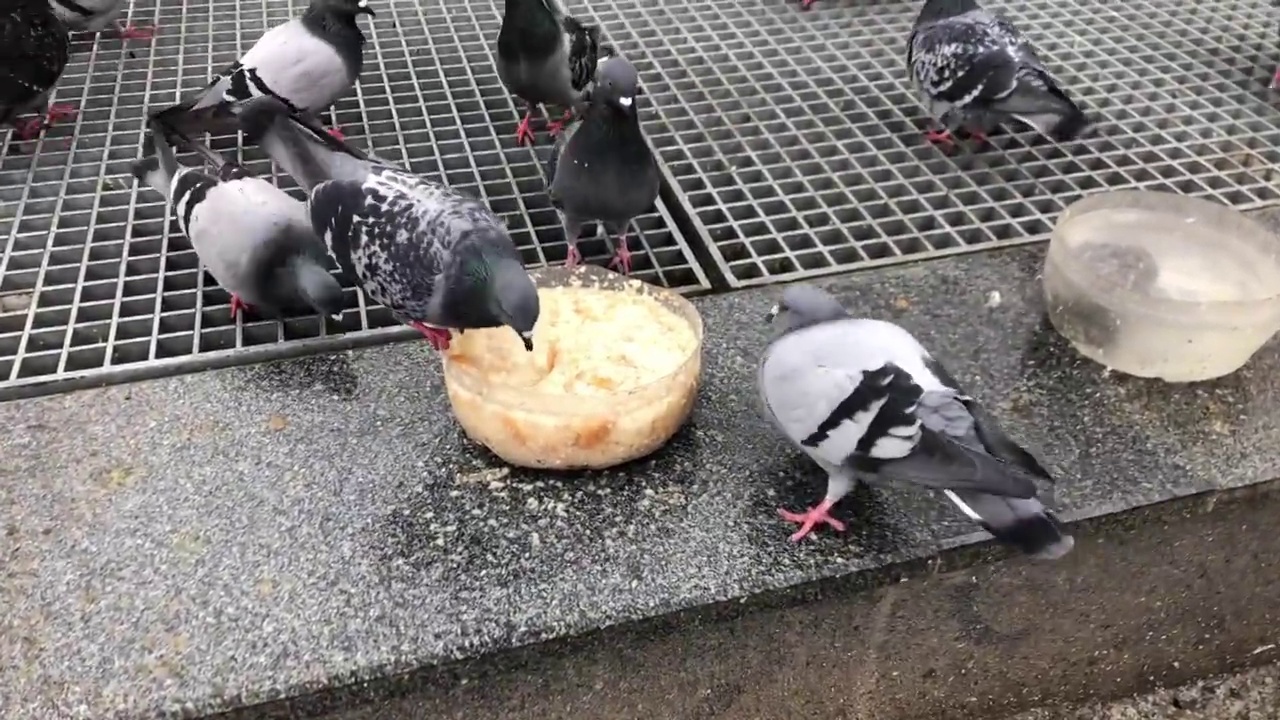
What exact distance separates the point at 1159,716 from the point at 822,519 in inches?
46.2

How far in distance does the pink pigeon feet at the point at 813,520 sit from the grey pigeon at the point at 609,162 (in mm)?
913

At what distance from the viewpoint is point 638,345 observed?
1.96 meters

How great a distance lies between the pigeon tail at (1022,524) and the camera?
1.62 meters

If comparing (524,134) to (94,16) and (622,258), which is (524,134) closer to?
(622,258)

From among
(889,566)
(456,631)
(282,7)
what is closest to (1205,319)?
(889,566)

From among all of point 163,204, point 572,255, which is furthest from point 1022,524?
point 163,204

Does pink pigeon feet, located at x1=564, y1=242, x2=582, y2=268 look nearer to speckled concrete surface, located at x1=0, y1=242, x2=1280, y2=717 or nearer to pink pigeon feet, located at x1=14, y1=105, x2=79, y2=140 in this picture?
speckled concrete surface, located at x1=0, y1=242, x2=1280, y2=717

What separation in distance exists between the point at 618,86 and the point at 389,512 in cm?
115

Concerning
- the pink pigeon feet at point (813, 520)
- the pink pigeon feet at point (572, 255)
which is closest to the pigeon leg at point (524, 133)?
the pink pigeon feet at point (572, 255)

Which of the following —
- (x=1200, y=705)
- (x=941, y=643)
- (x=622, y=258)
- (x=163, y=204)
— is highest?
(x=622, y=258)

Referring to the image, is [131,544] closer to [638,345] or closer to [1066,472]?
[638,345]

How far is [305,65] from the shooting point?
302 cm

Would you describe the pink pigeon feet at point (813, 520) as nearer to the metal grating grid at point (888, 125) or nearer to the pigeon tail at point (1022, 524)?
the pigeon tail at point (1022, 524)

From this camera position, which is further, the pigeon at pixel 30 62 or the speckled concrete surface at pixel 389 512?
the pigeon at pixel 30 62
